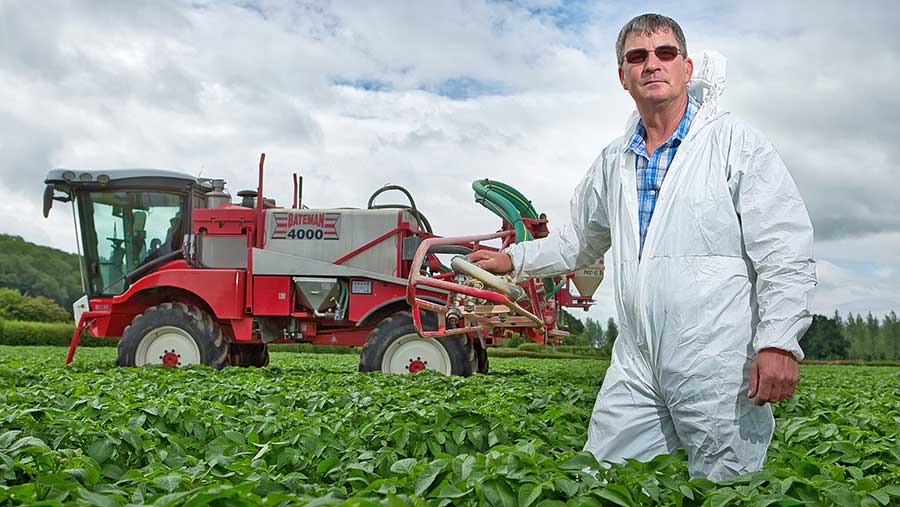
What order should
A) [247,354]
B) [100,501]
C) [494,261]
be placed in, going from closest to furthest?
[100,501] < [494,261] < [247,354]

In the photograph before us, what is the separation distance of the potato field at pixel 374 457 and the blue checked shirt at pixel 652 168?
894mm

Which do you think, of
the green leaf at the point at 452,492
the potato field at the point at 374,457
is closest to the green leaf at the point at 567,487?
the potato field at the point at 374,457

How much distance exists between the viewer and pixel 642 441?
3.05m

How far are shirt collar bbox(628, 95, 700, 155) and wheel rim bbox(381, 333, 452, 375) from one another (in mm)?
7365

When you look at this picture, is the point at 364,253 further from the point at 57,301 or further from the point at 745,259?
the point at 57,301

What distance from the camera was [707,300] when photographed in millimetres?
2893

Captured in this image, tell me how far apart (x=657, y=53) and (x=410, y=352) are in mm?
7745

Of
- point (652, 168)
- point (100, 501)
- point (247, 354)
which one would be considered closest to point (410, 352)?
point (247, 354)

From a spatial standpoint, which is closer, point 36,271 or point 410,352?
point 410,352

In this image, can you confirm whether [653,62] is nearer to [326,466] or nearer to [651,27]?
[651,27]

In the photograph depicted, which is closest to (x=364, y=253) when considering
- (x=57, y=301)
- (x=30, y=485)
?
(x=30, y=485)

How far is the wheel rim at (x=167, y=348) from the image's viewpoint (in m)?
11.0

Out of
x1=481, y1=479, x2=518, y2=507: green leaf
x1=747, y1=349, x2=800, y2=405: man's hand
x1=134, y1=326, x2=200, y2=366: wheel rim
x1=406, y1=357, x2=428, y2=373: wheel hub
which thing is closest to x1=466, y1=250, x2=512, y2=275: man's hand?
x1=747, y1=349, x2=800, y2=405: man's hand

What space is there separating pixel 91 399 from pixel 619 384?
3745 mm
